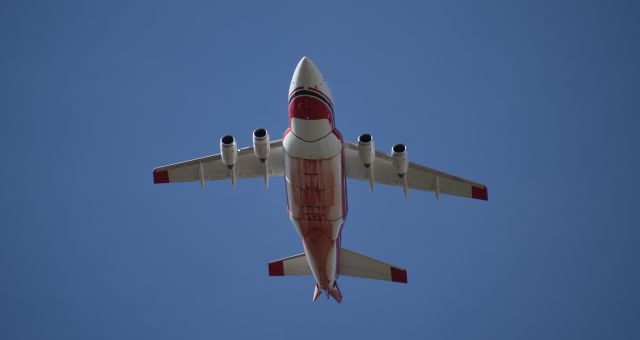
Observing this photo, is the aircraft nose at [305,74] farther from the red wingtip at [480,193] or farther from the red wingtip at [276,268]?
the red wingtip at [276,268]

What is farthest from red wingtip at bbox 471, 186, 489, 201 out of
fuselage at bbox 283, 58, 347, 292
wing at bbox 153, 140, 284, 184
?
wing at bbox 153, 140, 284, 184

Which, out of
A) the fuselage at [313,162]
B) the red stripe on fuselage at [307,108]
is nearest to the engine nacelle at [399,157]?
the fuselage at [313,162]

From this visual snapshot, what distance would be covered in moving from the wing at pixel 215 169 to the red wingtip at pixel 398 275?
7.90 m

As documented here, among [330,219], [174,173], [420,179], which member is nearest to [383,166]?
[420,179]

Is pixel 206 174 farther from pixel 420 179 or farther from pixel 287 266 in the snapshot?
pixel 420 179

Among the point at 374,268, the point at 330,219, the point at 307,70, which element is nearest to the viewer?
the point at 307,70

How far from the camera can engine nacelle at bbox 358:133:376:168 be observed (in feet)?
108

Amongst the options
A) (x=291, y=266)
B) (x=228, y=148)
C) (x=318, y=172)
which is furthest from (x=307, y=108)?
(x=291, y=266)

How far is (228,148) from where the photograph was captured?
109ft

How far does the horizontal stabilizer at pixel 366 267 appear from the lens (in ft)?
130

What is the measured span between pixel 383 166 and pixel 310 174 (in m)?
5.46

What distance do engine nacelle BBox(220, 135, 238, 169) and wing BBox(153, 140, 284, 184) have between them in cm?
230

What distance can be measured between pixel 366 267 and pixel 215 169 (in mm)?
9178

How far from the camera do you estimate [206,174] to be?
120 feet
